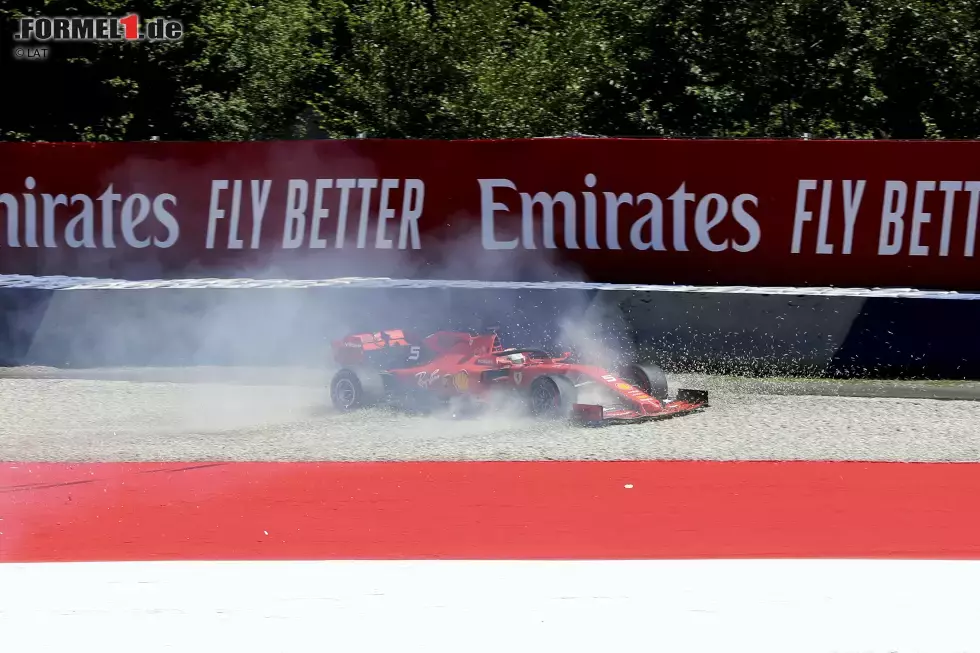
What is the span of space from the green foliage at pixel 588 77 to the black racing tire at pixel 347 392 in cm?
1115

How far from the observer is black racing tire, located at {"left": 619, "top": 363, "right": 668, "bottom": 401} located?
31.6 ft

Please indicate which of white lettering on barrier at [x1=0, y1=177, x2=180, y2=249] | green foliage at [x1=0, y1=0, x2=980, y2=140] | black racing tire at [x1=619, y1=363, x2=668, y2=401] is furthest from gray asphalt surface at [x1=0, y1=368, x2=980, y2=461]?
green foliage at [x1=0, y1=0, x2=980, y2=140]

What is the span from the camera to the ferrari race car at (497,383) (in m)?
9.34

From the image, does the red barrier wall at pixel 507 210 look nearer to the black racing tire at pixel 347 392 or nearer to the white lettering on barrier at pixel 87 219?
the white lettering on barrier at pixel 87 219

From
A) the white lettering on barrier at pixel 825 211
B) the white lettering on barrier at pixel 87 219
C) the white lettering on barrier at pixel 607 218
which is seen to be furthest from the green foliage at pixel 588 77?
the white lettering on barrier at pixel 607 218

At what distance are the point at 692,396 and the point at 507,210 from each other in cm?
302

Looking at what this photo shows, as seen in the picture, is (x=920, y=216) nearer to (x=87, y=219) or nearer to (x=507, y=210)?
(x=507, y=210)

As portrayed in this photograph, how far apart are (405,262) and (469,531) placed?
18.4ft

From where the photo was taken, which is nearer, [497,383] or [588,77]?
[497,383]

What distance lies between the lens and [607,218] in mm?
11641
